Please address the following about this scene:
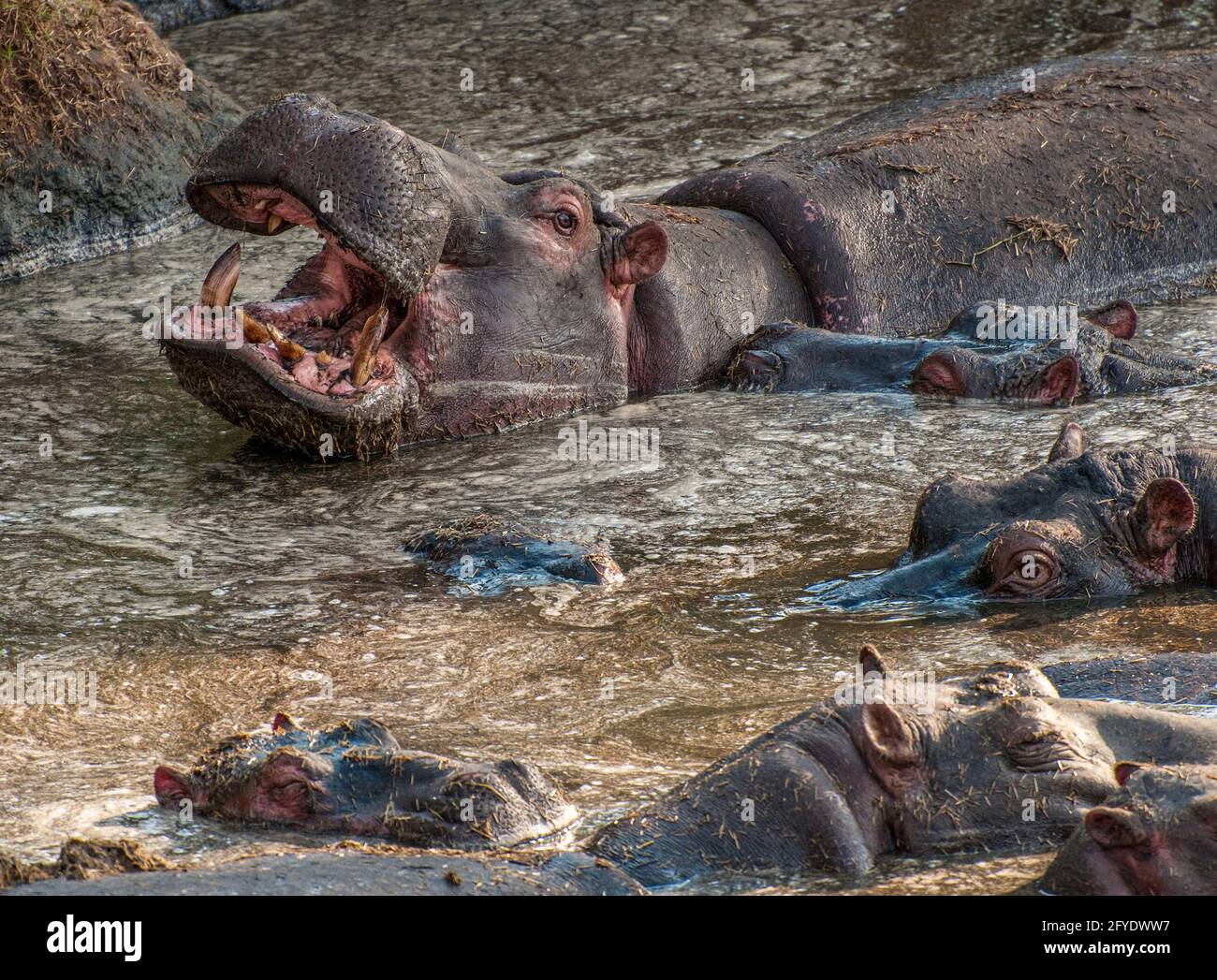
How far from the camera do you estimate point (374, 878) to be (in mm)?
3236

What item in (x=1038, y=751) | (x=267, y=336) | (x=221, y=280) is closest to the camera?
(x=1038, y=751)

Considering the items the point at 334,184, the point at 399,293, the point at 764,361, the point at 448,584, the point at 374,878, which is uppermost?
the point at 334,184

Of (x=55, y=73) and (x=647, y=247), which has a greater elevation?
(x=55, y=73)

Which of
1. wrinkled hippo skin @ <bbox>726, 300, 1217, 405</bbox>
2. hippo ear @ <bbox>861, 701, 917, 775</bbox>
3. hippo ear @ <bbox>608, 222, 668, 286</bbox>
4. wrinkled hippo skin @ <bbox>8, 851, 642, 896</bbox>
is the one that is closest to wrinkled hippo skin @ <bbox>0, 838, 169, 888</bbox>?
wrinkled hippo skin @ <bbox>8, 851, 642, 896</bbox>

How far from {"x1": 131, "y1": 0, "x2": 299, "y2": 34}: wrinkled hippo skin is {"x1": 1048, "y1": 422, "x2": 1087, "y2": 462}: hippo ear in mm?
9315

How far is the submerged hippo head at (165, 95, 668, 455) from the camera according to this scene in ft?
20.9

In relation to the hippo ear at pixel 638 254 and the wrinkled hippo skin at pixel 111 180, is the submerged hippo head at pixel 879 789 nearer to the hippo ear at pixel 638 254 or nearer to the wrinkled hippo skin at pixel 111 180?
the hippo ear at pixel 638 254

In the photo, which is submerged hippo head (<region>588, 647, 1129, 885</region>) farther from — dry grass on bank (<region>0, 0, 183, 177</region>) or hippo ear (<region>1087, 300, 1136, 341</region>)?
dry grass on bank (<region>0, 0, 183, 177</region>)

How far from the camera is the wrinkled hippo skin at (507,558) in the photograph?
18.1 ft

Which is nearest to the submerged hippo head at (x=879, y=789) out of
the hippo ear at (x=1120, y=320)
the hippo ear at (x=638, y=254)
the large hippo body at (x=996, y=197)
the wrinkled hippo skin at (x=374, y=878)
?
the wrinkled hippo skin at (x=374, y=878)

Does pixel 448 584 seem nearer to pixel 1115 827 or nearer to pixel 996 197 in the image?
pixel 1115 827

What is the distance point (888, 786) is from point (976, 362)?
12.8ft

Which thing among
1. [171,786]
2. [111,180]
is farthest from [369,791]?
[111,180]

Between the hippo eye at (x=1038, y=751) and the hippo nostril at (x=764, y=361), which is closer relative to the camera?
the hippo eye at (x=1038, y=751)
